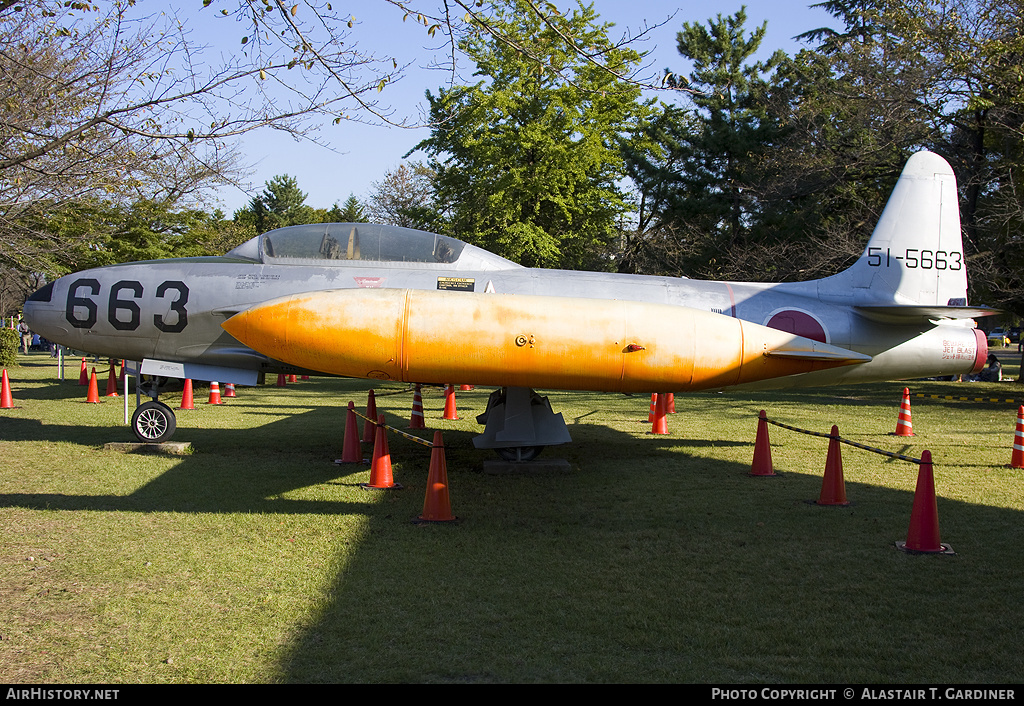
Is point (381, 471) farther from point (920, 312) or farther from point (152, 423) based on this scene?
point (920, 312)

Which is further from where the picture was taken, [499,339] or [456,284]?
[456,284]

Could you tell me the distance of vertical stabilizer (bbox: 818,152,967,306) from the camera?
1071 cm

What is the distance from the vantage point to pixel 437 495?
709 centimetres

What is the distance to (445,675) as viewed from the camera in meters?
3.99

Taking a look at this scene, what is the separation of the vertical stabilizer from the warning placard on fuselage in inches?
199

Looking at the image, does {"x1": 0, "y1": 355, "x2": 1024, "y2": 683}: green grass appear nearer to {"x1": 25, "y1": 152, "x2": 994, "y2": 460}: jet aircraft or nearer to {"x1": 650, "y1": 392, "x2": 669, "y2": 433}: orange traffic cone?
{"x1": 25, "y1": 152, "x2": 994, "y2": 460}: jet aircraft

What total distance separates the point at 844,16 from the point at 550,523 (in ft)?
143

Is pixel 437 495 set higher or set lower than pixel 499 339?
lower

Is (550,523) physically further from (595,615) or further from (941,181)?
(941,181)

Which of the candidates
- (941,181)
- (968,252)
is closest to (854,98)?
(968,252)

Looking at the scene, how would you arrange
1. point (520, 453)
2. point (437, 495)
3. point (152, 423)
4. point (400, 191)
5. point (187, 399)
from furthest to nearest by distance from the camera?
point (400, 191)
point (187, 399)
point (152, 423)
point (520, 453)
point (437, 495)

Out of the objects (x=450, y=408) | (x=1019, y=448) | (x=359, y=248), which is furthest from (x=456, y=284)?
(x=1019, y=448)

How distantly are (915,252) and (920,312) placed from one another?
147cm

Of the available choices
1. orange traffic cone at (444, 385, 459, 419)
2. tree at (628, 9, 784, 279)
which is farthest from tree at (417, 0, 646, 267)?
orange traffic cone at (444, 385, 459, 419)
